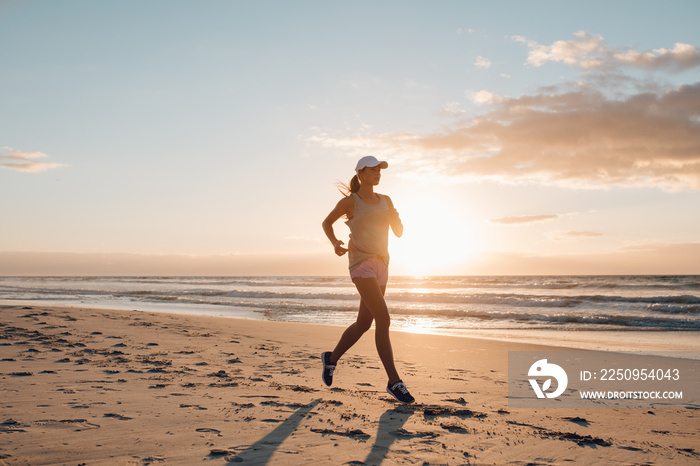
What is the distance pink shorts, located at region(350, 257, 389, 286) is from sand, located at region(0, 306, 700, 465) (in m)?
1.01

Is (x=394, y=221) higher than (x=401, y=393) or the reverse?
higher

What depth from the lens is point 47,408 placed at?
3.50 metres

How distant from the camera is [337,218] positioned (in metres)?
4.47

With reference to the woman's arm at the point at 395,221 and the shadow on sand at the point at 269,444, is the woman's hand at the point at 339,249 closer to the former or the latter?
the woman's arm at the point at 395,221

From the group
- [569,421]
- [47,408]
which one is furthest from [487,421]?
[47,408]

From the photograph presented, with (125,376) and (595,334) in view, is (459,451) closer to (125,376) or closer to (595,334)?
(125,376)

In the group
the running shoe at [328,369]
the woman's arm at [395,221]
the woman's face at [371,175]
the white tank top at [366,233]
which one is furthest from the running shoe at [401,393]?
the woman's face at [371,175]

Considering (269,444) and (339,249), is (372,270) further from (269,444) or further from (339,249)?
(269,444)

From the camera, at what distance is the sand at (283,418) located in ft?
9.08

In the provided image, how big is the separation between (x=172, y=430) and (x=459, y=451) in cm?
173

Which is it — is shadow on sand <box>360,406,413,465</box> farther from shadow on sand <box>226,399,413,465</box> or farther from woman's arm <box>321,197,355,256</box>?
woman's arm <box>321,197,355,256</box>

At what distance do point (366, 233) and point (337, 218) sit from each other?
0.32m

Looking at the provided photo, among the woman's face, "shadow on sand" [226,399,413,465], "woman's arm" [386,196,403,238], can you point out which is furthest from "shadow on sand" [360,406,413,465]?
the woman's face

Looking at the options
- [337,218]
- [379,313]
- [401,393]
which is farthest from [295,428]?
[337,218]
